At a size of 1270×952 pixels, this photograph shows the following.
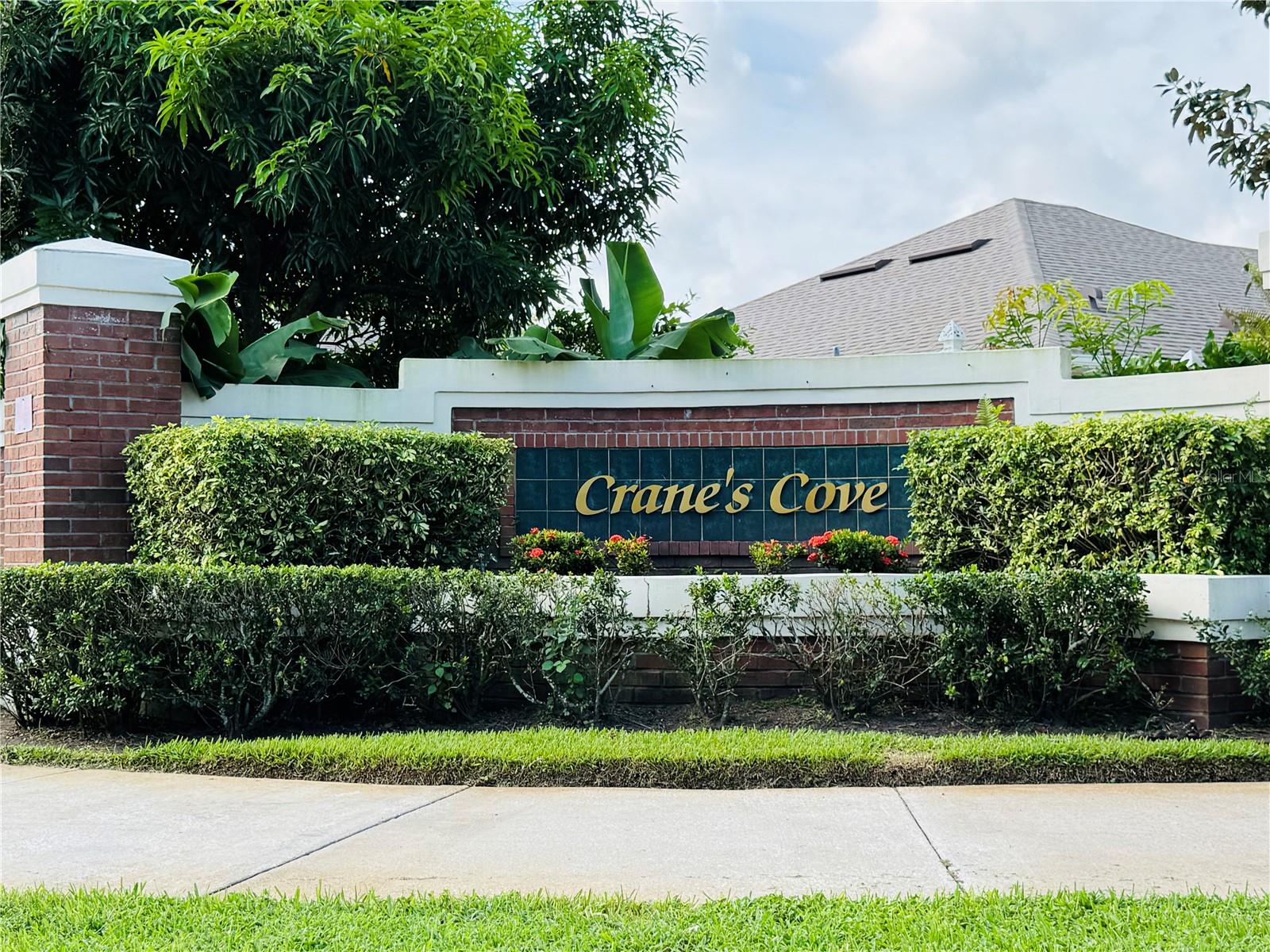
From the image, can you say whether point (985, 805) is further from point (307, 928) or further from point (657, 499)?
point (657, 499)

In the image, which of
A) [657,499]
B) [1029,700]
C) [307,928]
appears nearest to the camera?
[307,928]

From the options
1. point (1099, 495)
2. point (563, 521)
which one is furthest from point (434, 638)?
point (1099, 495)

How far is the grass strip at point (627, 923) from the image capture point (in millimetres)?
3834

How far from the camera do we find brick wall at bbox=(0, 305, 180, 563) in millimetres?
A: 8836

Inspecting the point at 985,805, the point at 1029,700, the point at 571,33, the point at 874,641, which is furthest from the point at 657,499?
the point at 571,33

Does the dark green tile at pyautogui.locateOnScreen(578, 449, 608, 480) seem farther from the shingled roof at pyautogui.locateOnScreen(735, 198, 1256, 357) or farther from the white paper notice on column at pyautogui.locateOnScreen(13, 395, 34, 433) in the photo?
the shingled roof at pyautogui.locateOnScreen(735, 198, 1256, 357)

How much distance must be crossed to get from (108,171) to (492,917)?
12857mm

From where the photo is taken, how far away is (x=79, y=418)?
8.95 metres

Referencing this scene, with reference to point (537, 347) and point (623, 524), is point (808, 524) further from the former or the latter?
point (537, 347)

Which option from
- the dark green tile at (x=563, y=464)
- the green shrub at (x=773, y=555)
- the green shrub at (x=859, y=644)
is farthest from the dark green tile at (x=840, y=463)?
the green shrub at (x=859, y=644)

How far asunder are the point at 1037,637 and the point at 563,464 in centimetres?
481

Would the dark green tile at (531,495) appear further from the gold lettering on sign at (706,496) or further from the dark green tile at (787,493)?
the dark green tile at (787,493)

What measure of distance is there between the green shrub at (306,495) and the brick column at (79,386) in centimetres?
32

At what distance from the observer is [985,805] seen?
18.8 ft
